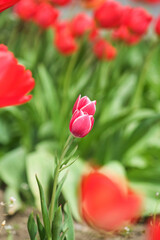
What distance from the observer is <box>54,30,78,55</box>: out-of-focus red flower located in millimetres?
2250

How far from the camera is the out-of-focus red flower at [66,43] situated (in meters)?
2.25

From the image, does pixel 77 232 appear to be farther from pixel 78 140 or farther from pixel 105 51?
pixel 105 51

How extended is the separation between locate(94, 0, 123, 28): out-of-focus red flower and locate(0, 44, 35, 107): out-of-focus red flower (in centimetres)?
133

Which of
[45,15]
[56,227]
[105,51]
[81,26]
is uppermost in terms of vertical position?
[56,227]

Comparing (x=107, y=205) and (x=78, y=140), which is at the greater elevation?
(x=107, y=205)

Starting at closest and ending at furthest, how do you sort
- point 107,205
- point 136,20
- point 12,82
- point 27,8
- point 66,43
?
1. point 107,205
2. point 12,82
3. point 136,20
4. point 66,43
5. point 27,8

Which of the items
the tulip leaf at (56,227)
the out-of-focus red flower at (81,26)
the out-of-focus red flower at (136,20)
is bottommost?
the out-of-focus red flower at (81,26)

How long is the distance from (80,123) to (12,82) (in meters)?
0.10

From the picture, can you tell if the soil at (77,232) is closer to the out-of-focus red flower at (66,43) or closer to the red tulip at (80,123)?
the red tulip at (80,123)

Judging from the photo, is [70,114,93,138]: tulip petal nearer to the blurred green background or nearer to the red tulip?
the red tulip

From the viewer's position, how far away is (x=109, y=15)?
6.07ft

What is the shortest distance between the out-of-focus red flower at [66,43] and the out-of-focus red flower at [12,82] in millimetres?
1687

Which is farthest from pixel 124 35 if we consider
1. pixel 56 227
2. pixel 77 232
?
pixel 56 227

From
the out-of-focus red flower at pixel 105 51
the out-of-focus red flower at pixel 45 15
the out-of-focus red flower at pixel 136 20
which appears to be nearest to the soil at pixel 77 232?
the out-of-focus red flower at pixel 136 20
